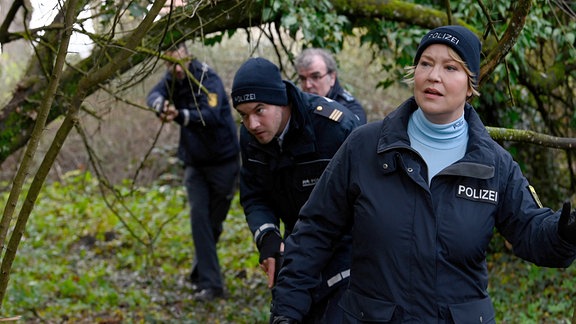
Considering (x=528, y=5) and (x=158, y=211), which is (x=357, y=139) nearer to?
(x=528, y=5)

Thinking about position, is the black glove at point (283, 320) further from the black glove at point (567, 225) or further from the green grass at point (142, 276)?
the green grass at point (142, 276)

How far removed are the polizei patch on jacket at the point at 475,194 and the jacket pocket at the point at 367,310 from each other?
0.45 metres

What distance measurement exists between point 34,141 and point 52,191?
1120cm

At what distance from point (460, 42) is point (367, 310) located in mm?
994

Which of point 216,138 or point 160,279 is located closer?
point 216,138

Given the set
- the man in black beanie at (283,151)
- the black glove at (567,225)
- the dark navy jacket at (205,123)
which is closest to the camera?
the black glove at (567,225)

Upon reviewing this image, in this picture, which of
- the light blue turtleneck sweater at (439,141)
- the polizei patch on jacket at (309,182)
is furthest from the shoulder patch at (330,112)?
the light blue turtleneck sweater at (439,141)

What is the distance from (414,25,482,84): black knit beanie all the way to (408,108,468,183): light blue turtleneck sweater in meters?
0.20

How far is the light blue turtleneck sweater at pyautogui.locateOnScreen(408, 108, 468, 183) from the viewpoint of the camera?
2980mm

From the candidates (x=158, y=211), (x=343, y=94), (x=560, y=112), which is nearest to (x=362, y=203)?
(x=343, y=94)

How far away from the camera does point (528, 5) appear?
3.69m

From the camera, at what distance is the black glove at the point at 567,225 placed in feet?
9.04

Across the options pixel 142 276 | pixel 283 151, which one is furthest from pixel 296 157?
pixel 142 276

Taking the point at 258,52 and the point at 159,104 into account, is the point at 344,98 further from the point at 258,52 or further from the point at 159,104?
the point at 159,104
